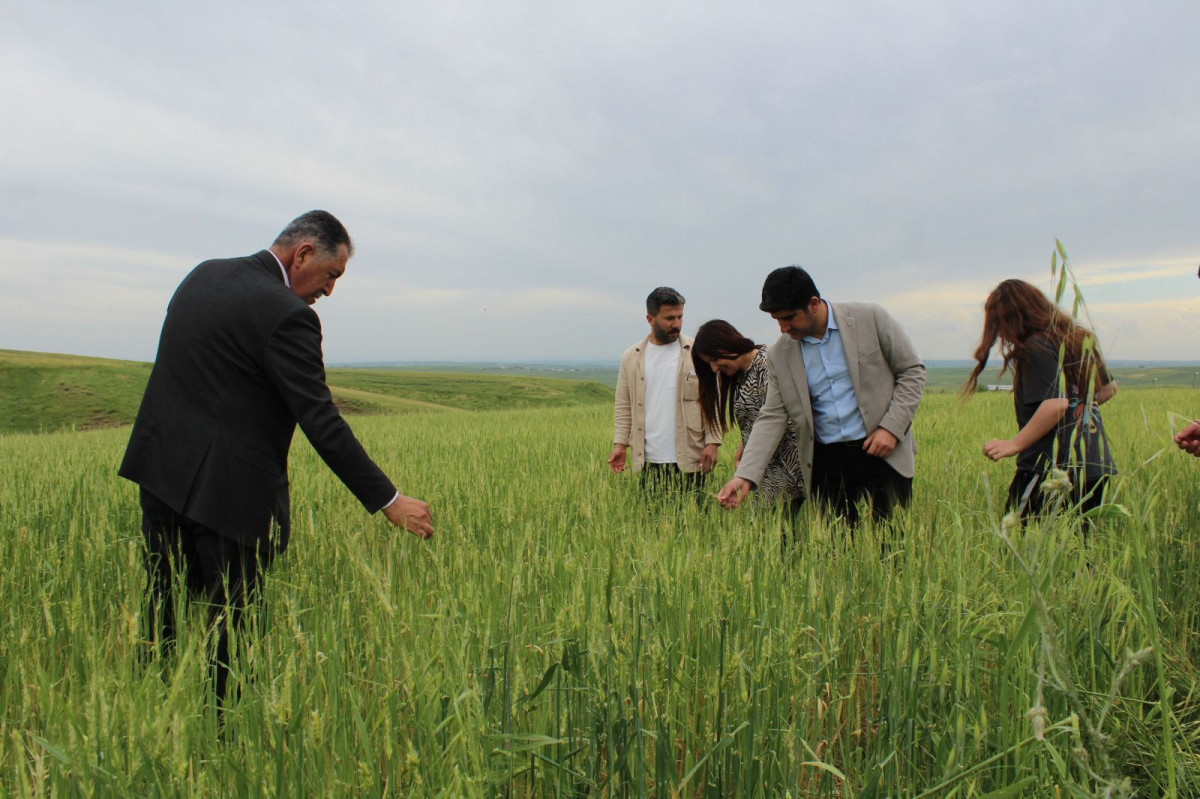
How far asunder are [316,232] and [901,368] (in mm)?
2783

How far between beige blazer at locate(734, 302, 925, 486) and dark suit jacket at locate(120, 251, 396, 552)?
2.17 metres

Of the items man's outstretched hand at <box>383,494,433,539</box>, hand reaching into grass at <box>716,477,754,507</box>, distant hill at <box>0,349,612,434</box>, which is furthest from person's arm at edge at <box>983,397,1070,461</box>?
distant hill at <box>0,349,612,434</box>

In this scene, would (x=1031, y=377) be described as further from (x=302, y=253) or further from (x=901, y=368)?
(x=302, y=253)

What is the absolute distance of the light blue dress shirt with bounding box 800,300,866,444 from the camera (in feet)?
11.8

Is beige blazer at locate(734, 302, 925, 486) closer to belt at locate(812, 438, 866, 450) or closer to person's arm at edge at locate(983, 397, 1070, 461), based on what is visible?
belt at locate(812, 438, 866, 450)

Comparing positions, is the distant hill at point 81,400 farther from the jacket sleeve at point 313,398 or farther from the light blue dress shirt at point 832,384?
the jacket sleeve at point 313,398

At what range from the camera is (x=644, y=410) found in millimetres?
4742

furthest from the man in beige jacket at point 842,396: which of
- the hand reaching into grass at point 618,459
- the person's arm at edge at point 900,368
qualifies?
the hand reaching into grass at point 618,459

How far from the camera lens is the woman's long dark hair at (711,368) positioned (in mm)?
4055

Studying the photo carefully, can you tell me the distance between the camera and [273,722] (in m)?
1.27

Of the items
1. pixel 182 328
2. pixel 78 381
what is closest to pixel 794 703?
pixel 182 328

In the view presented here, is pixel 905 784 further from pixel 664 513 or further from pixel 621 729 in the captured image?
pixel 664 513

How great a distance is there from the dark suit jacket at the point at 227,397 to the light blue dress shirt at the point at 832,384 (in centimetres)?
234

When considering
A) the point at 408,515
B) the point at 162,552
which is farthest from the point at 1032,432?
the point at 162,552
